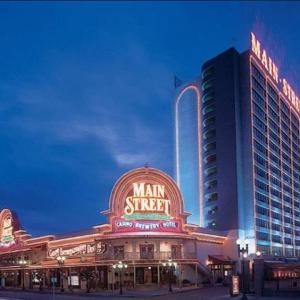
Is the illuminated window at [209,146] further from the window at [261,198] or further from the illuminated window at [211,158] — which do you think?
the window at [261,198]

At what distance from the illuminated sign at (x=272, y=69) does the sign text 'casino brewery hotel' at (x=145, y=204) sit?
52.7 metres

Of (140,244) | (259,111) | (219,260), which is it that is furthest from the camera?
(259,111)

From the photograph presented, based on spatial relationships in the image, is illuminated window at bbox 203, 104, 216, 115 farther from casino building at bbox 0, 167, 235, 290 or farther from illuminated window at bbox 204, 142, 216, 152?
casino building at bbox 0, 167, 235, 290

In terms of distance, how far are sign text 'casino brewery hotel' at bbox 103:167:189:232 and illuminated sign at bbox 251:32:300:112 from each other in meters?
52.7

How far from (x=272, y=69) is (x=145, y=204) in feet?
233

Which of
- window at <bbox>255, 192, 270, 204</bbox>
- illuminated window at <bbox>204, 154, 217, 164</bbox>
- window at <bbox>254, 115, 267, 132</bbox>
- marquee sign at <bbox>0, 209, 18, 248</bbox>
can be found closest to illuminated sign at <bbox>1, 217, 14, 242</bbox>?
marquee sign at <bbox>0, 209, 18, 248</bbox>

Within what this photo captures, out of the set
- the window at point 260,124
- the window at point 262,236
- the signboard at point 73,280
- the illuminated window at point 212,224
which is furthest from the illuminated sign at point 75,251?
the window at point 260,124

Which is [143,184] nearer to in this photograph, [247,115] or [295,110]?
[247,115]

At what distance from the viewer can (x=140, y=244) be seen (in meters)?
67.8

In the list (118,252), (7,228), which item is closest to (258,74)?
(118,252)

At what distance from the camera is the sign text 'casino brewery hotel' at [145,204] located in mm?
66375

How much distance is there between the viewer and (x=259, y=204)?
104 meters

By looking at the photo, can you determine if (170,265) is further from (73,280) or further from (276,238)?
(276,238)

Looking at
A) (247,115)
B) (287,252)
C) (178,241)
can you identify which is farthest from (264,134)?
(178,241)
